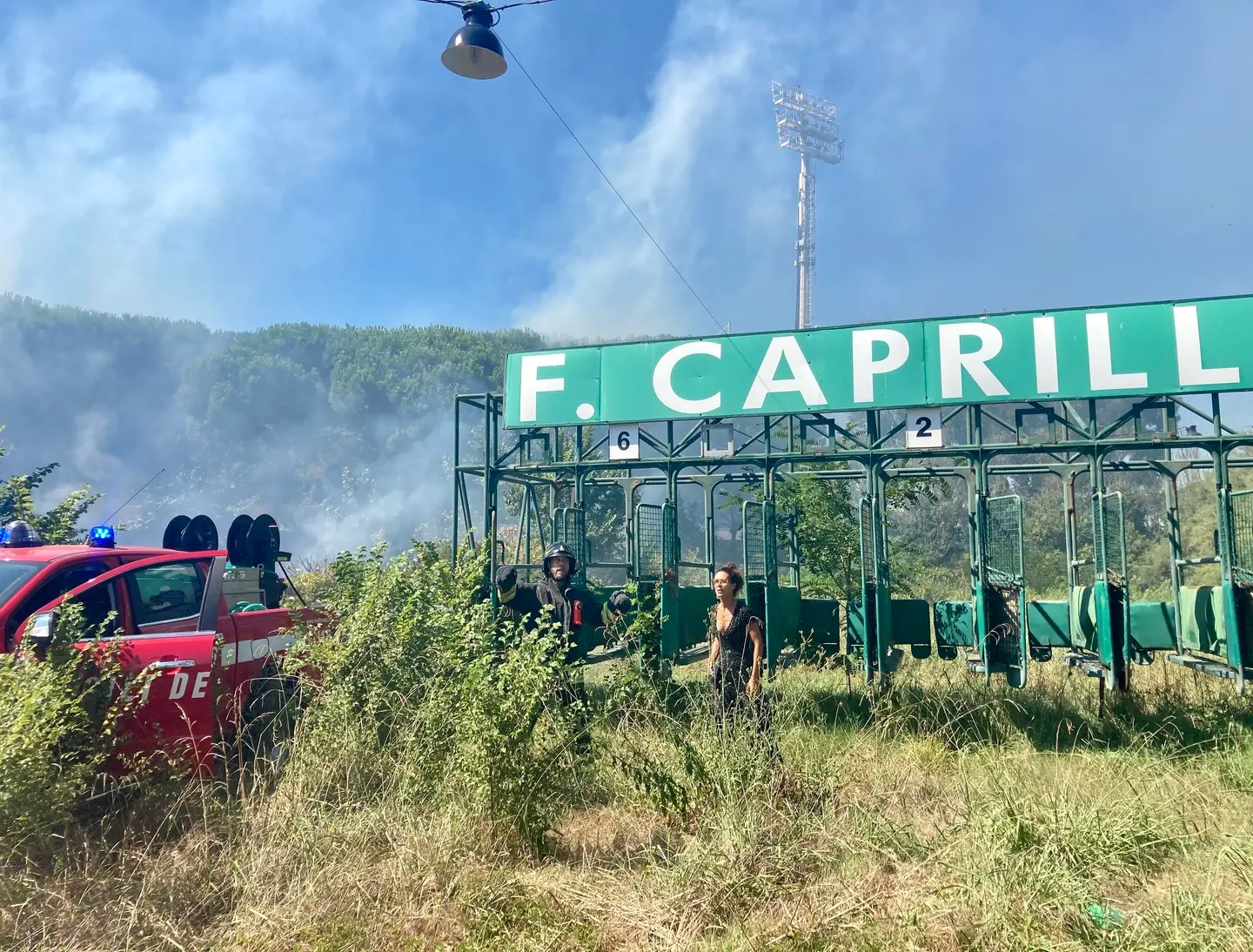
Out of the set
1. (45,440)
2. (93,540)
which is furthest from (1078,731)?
(45,440)

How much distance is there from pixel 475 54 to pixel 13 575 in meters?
5.57

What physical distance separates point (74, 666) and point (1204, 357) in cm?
927

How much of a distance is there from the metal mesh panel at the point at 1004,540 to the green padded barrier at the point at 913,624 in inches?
32.6

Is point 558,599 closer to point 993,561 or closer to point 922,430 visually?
point 922,430

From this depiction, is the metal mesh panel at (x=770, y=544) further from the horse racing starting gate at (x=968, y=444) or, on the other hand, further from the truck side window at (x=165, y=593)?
the truck side window at (x=165, y=593)

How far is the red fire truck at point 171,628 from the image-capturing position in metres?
5.20

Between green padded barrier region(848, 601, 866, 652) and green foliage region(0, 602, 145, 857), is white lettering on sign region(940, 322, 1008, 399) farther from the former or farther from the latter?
green foliage region(0, 602, 145, 857)

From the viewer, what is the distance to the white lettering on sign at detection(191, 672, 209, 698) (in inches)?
210

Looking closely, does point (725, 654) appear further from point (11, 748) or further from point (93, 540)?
point (93, 540)

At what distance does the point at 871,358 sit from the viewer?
881 cm

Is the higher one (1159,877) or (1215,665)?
(1215,665)

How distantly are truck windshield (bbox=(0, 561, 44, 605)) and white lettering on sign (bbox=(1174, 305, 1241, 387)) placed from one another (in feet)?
31.1

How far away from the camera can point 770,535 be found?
9016 millimetres

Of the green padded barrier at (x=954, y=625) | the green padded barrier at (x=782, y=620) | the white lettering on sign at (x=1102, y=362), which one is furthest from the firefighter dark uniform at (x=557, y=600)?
the white lettering on sign at (x=1102, y=362)
